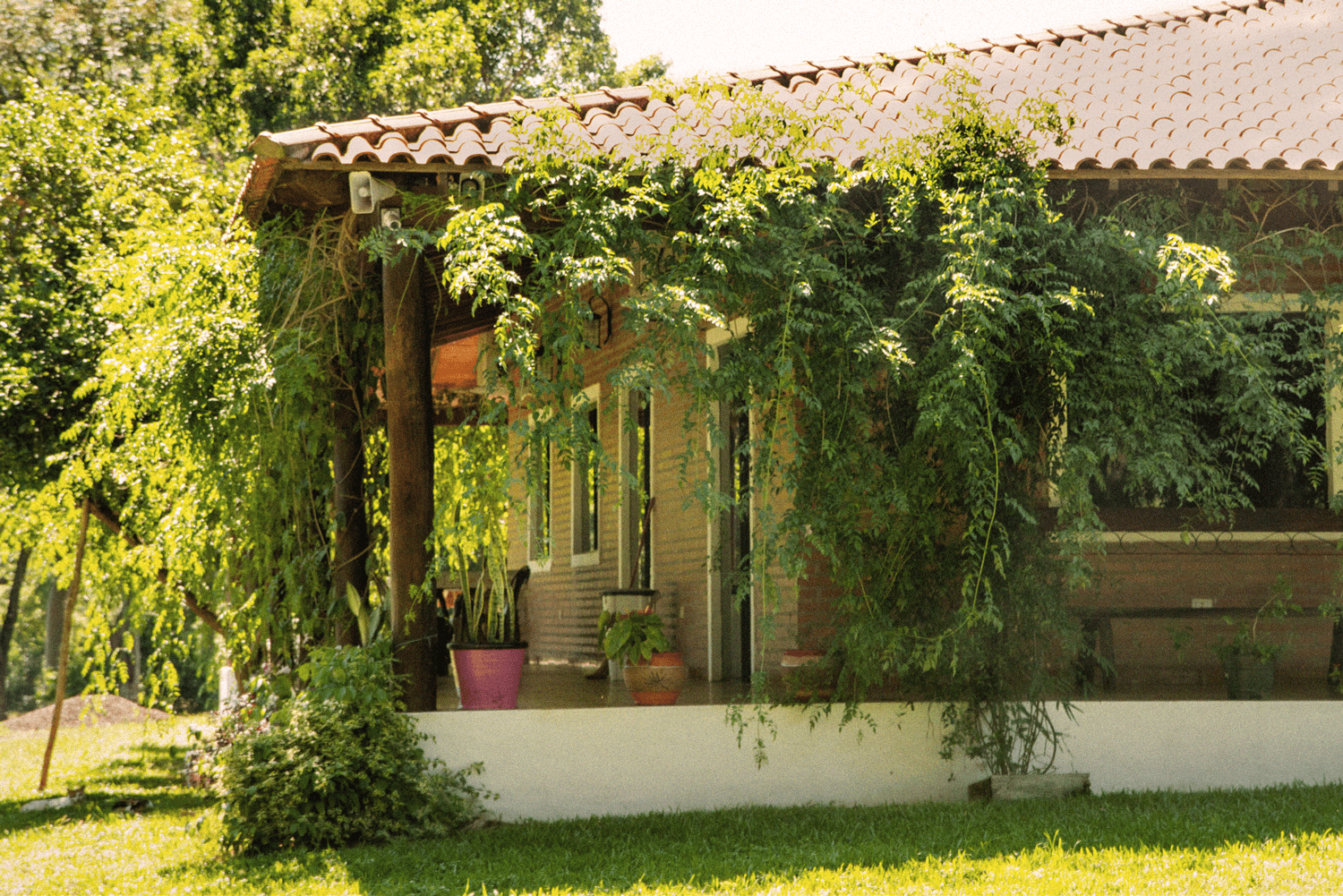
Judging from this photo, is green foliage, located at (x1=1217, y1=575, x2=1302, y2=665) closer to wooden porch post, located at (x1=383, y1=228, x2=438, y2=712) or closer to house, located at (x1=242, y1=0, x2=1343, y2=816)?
house, located at (x1=242, y1=0, x2=1343, y2=816)

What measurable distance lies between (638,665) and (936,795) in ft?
6.08

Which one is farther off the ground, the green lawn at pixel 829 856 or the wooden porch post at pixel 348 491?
the wooden porch post at pixel 348 491

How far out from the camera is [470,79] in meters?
21.4

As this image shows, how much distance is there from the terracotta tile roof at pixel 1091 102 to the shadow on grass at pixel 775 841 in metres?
3.35

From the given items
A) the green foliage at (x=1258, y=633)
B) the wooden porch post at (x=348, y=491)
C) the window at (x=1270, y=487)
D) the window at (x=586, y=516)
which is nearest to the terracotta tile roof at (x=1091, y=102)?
the wooden porch post at (x=348, y=491)

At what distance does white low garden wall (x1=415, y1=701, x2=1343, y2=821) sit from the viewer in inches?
256

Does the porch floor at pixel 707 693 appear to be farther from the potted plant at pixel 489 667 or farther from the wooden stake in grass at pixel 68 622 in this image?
the wooden stake in grass at pixel 68 622

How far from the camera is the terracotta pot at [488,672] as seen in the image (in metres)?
6.63

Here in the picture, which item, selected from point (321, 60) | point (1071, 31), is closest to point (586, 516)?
point (1071, 31)

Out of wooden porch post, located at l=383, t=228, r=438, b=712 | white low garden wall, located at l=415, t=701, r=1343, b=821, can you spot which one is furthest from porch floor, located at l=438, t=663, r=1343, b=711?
wooden porch post, located at l=383, t=228, r=438, b=712

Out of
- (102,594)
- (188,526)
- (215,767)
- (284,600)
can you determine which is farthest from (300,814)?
(102,594)

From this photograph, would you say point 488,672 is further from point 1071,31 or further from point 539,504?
point 1071,31

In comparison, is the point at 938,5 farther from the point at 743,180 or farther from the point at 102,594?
the point at 102,594

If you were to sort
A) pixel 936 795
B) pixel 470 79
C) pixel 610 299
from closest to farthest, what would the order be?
pixel 936 795, pixel 610 299, pixel 470 79
